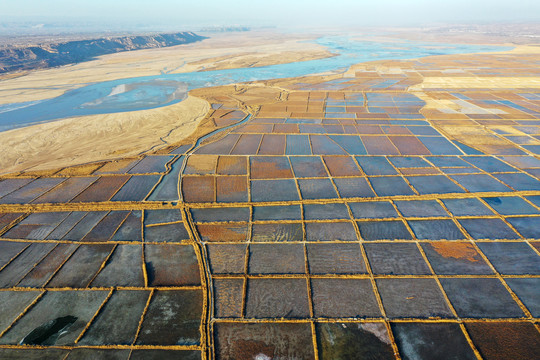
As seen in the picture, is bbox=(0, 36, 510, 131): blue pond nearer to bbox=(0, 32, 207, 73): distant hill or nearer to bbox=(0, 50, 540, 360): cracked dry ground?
bbox=(0, 50, 540, 360): cracked dry ground

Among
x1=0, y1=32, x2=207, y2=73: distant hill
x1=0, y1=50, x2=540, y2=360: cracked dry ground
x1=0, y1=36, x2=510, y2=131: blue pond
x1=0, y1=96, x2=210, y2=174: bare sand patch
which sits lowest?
x1=0, y1=50, x2=540, y2=360: cracked dry ground

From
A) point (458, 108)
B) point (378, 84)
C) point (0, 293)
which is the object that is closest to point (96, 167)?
point (0, 293)

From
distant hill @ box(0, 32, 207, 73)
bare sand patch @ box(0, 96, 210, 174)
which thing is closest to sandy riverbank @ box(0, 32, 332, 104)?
distant hill @ box(0, 32, 207, 73)

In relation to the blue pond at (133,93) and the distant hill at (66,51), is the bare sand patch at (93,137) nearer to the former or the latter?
the blue pond at (133,93)

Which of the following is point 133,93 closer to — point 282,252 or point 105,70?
point 105,70

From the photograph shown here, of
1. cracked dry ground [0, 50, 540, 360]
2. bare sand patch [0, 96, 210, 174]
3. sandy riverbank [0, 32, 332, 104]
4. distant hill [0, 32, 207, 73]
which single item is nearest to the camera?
cracked dry ground [0, 50, 540, 360]
